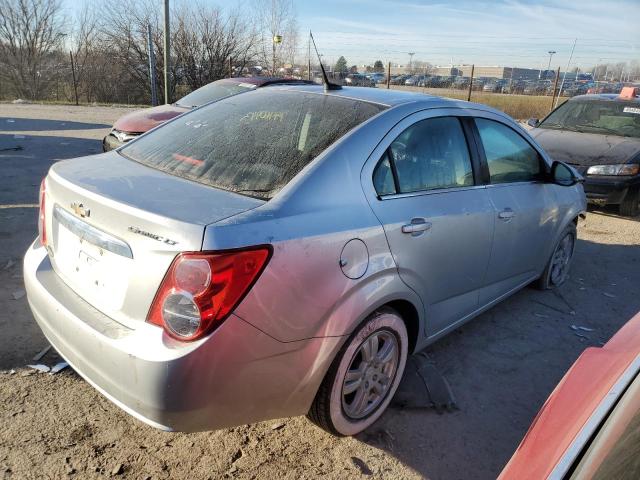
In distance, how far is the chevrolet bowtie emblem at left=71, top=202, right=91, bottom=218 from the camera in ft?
7.14

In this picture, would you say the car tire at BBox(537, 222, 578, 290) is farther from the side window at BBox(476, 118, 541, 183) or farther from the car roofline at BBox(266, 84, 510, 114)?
the car roofline at BBox(266, 84, 510, 114)

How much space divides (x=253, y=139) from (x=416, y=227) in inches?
38.4

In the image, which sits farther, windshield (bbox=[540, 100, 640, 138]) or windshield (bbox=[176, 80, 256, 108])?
windshield (bbox=[176, 80, 256, 108])

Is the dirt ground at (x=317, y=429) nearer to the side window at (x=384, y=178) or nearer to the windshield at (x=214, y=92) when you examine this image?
the side window at (x=384, y=178)

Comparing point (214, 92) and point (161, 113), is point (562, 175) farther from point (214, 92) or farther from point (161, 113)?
point (214, 92)

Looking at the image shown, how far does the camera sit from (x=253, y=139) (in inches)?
105

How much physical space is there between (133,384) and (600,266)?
5.18 meters

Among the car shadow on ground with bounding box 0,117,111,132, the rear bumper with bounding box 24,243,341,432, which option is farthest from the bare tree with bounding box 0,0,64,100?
the rear bumper with bounding box 24,243,341,432

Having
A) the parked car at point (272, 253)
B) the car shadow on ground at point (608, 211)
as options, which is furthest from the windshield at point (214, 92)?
the car shadow on ground at point (608, 211)

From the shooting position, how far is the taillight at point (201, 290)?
1.84m

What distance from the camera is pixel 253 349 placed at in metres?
1.96

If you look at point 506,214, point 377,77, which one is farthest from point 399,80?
point 506,214

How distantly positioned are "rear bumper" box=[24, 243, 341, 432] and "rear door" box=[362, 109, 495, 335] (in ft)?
2.29

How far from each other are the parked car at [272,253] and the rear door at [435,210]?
1cm
